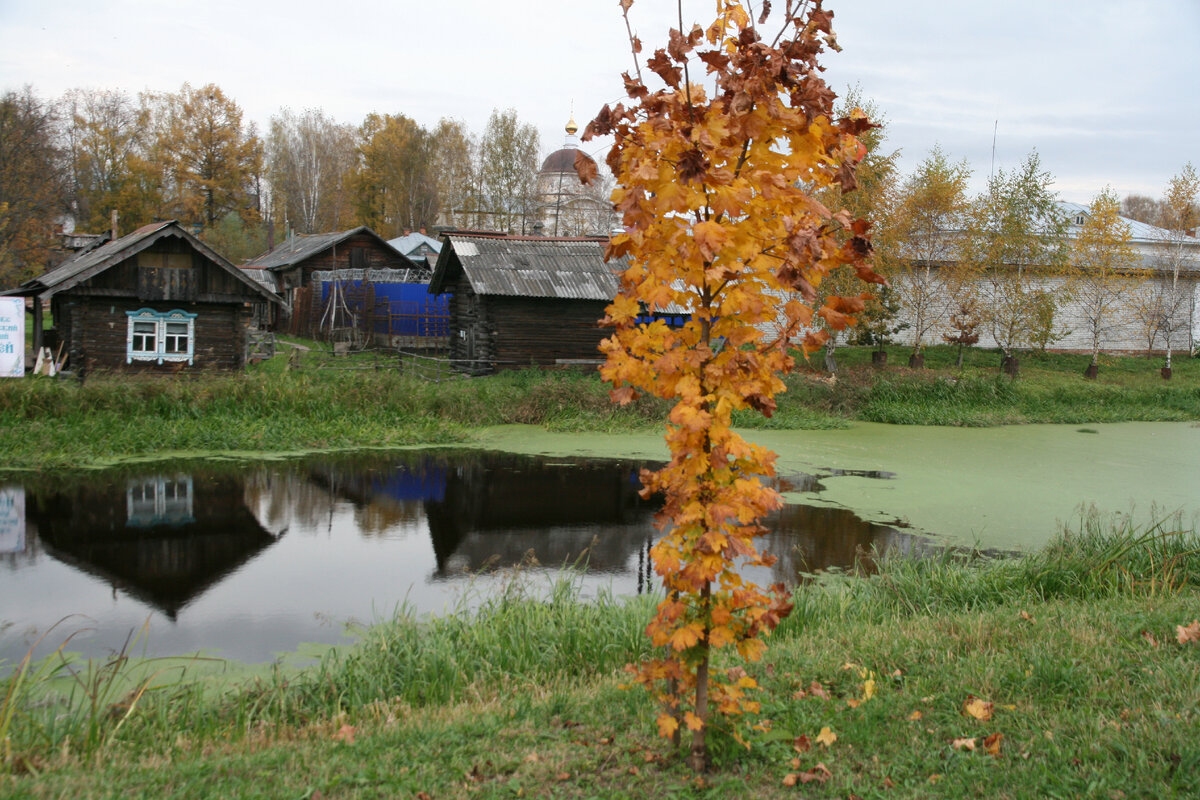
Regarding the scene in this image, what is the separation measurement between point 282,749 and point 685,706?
2042 millimetres

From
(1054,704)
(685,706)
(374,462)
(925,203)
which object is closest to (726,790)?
(685,706)

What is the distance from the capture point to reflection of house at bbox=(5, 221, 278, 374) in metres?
20.9

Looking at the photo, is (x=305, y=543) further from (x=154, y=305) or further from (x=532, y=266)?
(x=532, y=266)

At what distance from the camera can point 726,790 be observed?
387 centimetres

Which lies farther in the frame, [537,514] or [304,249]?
[304,249]

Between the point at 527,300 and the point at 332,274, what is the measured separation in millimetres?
14754

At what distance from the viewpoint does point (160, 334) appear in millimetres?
22078

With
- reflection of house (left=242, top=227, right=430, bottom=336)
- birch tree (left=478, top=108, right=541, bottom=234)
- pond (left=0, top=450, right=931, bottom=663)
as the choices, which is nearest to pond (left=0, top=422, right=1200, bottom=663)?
pond (left=0, top=450, right=931, bottom=663)

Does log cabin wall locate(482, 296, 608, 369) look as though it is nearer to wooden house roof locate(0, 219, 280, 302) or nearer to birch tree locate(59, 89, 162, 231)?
wooden house roof locate(0, 219, 280, 302)

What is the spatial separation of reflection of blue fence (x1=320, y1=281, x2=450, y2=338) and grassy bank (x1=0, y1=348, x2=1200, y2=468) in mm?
5101

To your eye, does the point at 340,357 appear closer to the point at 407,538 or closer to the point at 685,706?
the point at 407,538

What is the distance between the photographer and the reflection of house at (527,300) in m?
24.8

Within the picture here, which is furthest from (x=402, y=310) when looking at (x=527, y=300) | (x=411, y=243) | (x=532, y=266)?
(x=411, y=243)

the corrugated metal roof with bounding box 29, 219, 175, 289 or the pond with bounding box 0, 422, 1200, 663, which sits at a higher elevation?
the corrugated metal roof with bounding box 29, 219, 175, 289
